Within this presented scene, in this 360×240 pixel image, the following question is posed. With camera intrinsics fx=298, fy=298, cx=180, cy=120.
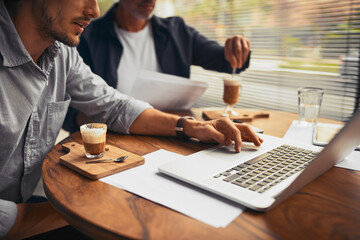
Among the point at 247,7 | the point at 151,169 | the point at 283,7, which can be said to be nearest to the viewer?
the point at 151,169

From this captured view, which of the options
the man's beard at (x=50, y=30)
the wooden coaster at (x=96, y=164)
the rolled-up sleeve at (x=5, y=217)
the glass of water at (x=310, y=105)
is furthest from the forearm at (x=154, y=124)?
the glass of water at (x=310, y=105)

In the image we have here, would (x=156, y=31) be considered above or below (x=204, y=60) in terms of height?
above

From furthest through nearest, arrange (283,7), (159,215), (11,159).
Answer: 1. (283,7)
2. (11,159)
3. (159,215)

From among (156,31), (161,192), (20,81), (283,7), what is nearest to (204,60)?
(156,31)

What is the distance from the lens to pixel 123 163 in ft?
2.60

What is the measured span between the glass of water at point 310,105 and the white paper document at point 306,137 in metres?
0.05

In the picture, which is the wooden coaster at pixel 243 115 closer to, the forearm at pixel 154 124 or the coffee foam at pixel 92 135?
the forearm at pixel 154 124

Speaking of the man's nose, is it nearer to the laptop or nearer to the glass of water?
the laptop

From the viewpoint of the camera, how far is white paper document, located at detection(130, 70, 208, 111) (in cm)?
149

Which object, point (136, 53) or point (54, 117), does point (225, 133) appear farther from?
point (136, 53)

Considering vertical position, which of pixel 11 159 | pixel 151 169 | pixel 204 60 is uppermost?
pixel 204 60

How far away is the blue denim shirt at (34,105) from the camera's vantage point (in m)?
0.90

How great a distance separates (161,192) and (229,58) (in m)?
1.15

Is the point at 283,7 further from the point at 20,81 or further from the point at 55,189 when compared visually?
the point at 55,189
